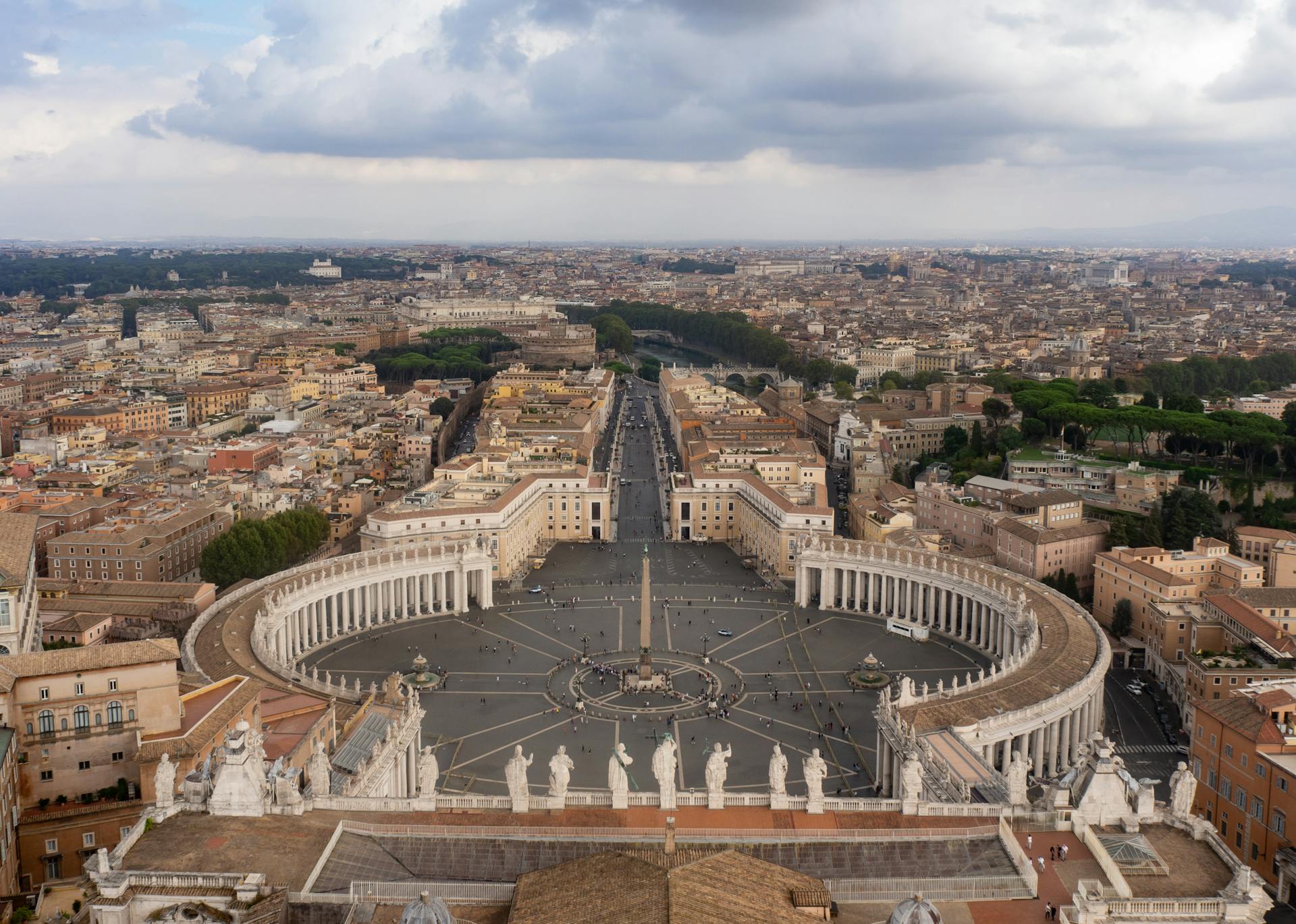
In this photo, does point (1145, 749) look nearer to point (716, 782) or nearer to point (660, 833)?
point (716, 782)

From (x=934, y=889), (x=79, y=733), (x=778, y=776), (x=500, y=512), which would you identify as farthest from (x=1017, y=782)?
(x=500, y=512)

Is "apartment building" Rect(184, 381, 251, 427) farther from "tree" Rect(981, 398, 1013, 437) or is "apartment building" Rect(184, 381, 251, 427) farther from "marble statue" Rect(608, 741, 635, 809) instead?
"marble statue" Rect(608, 741, 635, 809)

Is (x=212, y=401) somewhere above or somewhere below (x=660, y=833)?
below

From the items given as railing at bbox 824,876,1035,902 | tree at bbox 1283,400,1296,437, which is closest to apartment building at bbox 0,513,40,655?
railing at bbox 824,876,1035,902

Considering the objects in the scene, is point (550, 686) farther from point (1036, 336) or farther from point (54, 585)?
point (1036, 336)

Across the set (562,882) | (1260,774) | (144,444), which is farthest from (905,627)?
(144,444)

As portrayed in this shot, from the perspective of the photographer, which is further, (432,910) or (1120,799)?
(1120,799)
